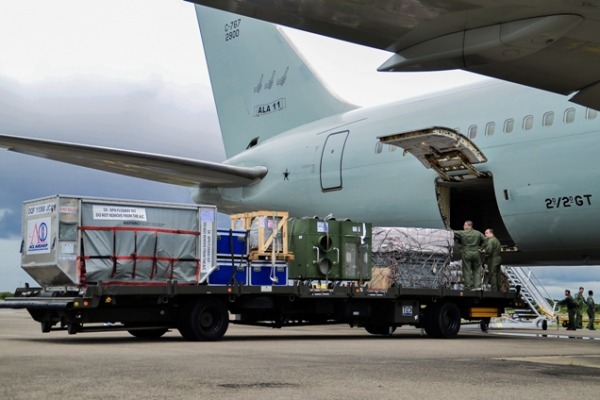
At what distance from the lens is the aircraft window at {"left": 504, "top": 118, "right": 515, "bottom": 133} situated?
17.0 m

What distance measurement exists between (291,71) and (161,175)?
640cm

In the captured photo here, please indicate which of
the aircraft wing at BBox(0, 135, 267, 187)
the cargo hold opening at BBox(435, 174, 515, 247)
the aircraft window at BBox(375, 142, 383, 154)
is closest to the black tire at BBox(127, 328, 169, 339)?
the aircraft wing at BBox(0, 135, 267, 187)

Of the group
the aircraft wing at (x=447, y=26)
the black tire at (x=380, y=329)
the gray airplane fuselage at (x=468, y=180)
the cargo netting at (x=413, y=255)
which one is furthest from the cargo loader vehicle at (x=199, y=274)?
the aircraft wing at (x=447, y=26)

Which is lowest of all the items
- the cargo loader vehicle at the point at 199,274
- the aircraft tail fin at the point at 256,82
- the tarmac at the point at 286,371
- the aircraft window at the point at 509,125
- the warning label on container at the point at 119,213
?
the tarmac at the point at 286,371

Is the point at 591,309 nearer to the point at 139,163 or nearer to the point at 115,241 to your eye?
the point at 139,163

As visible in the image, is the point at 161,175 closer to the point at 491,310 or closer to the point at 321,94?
the point at 321,94

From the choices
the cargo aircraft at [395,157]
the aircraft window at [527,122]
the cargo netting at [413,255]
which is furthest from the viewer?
the cargo netting at [413,255]

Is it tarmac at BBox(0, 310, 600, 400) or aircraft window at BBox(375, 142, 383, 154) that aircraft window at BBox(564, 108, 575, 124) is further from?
aircraft window at BBox(375, 142, 383, 154)

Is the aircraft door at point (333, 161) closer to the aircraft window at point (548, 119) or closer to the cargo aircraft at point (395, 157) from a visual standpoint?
the cargo aircraft at point (395, 157)

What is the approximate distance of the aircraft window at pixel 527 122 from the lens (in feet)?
54.4

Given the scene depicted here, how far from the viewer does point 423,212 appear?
1888 cm

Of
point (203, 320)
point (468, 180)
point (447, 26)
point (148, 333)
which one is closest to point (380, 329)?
point (468, 180)

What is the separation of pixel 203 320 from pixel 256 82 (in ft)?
47.4

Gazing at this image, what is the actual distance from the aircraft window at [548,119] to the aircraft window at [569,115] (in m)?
0.30
